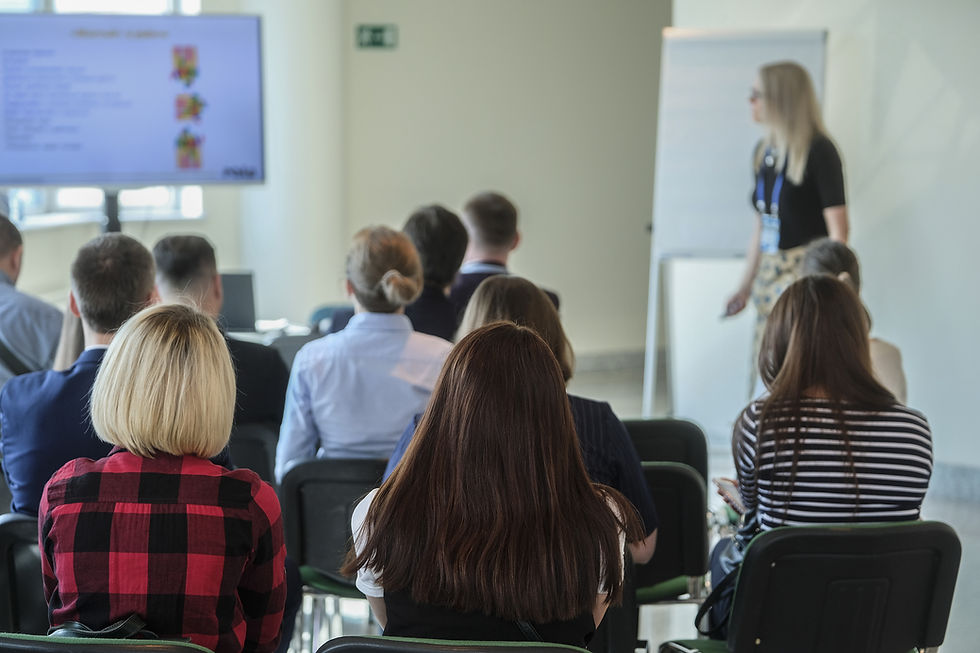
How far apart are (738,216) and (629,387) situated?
7.18ft

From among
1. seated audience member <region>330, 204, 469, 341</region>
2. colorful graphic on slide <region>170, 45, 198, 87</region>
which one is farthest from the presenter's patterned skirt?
colorful graphic on slide <region>170, 45, 198, 87</region>

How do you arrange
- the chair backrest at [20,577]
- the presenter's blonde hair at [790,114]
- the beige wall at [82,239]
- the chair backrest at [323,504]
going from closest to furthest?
the chair backrest at [20,577]
the chair backrest at [323,504]
the presenter's blonde hair at [790,114]
the beige wall at [82,239]

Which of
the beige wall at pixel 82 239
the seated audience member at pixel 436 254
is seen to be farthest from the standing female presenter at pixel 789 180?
the beige wall at pixel 82 239

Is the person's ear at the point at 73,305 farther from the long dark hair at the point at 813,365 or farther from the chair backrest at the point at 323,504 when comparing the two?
the long dark hair at the point at 813,365

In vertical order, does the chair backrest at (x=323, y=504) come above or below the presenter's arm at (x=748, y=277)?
below

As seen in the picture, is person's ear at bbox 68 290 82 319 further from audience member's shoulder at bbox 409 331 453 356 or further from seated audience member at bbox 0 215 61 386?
audience member's shoulder at bbox 409 331 453 356

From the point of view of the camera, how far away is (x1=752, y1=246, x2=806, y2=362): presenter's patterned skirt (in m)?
4.40

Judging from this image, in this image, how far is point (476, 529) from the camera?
1493mm

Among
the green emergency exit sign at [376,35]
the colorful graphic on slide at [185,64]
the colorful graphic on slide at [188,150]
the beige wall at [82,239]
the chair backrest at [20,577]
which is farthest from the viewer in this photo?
the green emergency exit sign at [376,35]

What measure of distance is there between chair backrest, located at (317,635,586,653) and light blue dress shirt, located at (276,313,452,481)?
1312 millimetres

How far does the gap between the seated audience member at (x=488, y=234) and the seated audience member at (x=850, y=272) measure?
101 cm

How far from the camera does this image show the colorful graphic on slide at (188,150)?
5.15 m

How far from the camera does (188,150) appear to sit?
5180 millimetres

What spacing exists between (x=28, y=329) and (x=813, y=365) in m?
2.30
